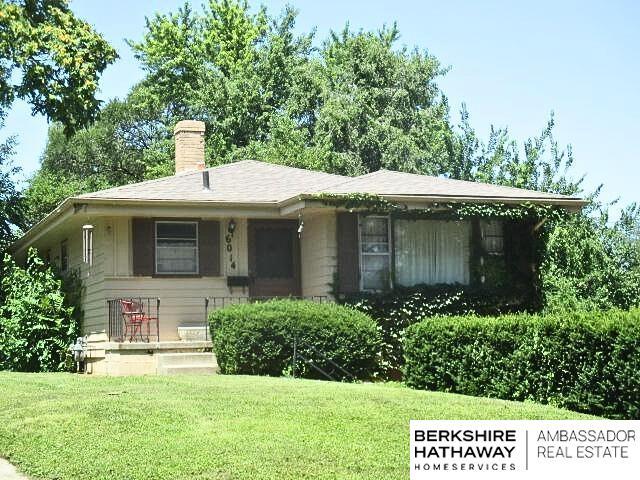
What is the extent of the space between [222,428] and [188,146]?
16558 millimetres

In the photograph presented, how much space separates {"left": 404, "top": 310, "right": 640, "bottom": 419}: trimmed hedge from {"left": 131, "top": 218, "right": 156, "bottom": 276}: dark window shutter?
6778 mm

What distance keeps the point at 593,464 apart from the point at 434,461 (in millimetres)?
1101

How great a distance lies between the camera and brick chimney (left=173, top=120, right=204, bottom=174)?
26562 mm

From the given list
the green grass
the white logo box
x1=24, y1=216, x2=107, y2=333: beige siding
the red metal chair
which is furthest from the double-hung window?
the white logo box

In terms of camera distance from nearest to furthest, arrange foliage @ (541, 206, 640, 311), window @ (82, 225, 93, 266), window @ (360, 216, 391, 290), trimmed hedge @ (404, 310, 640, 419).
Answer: trimmed hedge @ (404, 310, 640, 419) < window @ (82, 225, 93, 266) < window @ (360, 216, 391, 290) < foliage @ (541, 206, 640, 311)

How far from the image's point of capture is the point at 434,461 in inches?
284

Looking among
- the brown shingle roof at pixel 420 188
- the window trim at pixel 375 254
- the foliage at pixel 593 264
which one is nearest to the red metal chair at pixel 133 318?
the window trim at pixel 375 254

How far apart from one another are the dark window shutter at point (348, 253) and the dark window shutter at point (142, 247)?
3.91 m

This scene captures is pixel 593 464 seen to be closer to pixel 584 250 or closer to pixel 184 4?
pixel 584 250

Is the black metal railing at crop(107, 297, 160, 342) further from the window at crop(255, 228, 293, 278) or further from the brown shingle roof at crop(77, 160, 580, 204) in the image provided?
the window at crop(255, 228, 293, 278)

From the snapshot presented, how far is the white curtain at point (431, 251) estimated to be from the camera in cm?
2211

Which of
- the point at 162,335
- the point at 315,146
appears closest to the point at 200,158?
the point at 162,335

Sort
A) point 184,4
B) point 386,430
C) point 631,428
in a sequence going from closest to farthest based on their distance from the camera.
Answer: point 631,428
point 386,430
point 184,4

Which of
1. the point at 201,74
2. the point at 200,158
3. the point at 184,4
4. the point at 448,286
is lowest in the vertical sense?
the point at 448,286
